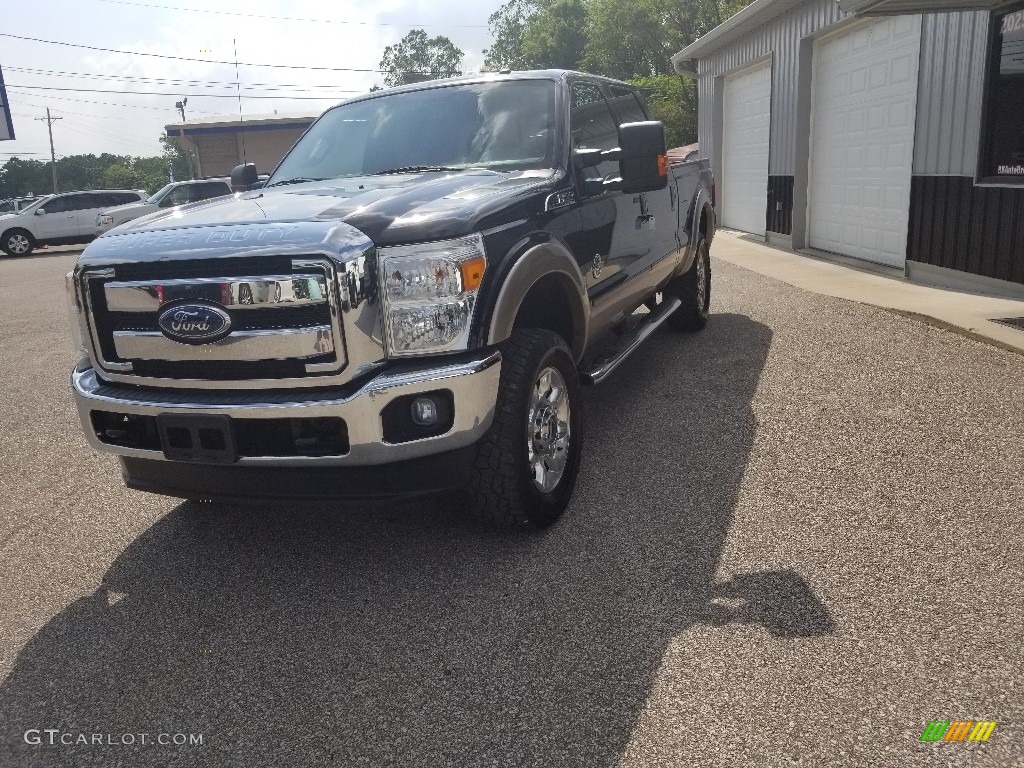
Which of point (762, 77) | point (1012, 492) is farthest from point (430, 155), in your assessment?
point (762, 77)

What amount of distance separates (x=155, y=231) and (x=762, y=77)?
13748 mm

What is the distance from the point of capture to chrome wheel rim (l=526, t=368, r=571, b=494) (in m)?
3.67

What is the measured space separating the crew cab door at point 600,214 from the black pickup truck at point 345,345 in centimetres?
29

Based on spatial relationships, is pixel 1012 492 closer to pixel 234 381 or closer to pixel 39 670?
pixel 234 381

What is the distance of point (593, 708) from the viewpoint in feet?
8.36

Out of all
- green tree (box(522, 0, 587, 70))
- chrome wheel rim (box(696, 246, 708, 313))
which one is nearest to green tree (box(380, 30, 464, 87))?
green tree (box(522, 0, 587, 70))

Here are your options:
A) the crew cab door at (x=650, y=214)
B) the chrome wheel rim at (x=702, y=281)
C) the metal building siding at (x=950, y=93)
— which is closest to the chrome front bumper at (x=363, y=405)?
the crew cab door at (x=650, y=214)

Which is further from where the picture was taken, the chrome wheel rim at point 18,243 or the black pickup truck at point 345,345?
the chrome wheel rim at point 18,243

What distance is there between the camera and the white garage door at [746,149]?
49.4ft

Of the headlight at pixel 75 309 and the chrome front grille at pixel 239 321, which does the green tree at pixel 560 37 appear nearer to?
the headlight at pixel 75 309

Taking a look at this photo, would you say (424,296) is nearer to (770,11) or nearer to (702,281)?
(702,281)

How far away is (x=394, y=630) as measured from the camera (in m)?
3.06

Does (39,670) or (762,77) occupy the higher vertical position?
(762,77)

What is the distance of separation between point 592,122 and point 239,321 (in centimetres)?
264
